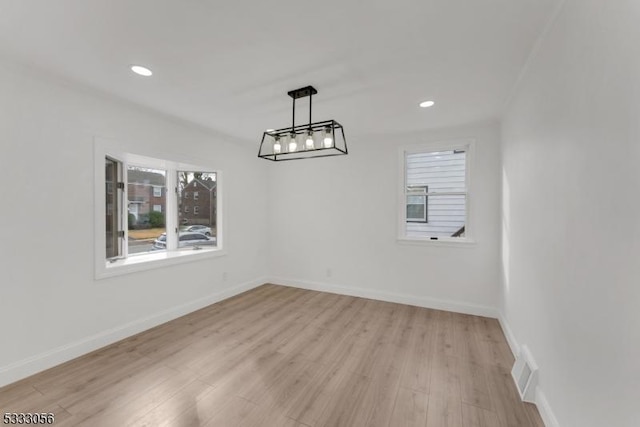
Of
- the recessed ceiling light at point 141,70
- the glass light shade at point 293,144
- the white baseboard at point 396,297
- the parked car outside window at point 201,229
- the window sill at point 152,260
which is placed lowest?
the white baseboard at point 396,297

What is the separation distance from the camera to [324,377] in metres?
2.33

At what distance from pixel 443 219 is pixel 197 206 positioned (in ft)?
12.5

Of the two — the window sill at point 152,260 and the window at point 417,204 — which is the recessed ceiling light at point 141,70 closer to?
the window sill at point 152,260

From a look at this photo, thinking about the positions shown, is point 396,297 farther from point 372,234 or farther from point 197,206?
point 197,206

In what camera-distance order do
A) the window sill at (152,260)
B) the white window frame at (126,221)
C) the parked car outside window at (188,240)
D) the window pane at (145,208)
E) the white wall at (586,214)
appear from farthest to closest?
the parked car outside window at (188,240)
the window pane at (145,208)
the window sill at (152,260)
the white window frame at (126,221)
the white wall at (586,214)

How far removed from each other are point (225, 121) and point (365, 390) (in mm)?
3412

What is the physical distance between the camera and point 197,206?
4273 millimetres

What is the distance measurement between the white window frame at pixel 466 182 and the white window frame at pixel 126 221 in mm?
2795

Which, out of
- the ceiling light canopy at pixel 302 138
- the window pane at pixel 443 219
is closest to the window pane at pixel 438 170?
the window pane at pixel 443 219

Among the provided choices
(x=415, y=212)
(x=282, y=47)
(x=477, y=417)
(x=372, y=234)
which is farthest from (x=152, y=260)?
(x=415, y=212)

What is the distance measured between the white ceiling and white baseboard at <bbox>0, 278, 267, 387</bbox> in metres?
2.50

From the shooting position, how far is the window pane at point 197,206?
4.17 metres

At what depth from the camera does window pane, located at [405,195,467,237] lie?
3938mm

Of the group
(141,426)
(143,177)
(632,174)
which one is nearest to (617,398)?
(632,174)
